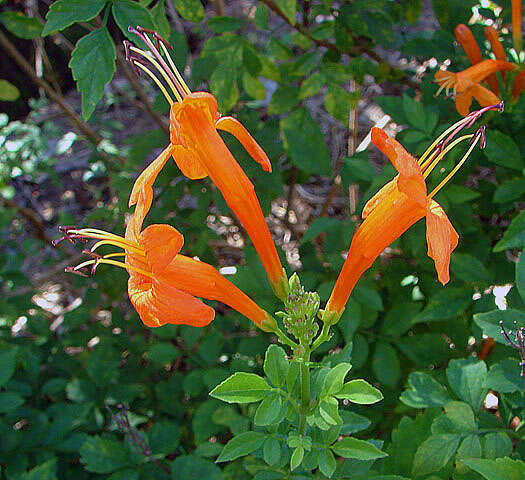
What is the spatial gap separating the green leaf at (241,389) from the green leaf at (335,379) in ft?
0.45

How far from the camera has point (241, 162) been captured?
2270 mm

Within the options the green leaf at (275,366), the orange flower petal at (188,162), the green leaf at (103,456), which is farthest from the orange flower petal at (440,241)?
Answer: the green leaf at (103,456)

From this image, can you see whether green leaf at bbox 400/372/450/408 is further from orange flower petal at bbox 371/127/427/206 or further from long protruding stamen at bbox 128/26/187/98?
long protruding stamen at bbox 128/26/187/98

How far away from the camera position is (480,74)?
78.5 inches

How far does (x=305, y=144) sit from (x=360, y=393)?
1.40 metres

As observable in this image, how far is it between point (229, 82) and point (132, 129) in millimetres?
3531

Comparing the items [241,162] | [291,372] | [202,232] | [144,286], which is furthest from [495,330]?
[202,232]

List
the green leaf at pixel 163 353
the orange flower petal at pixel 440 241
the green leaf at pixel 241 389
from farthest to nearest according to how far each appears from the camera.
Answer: the green leaf at pixel 163 353
the green leaf at pixel 241 389
the orange flower petal at pixel 440 241

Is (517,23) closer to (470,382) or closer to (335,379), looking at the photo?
(470,382)

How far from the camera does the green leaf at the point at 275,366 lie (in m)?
1.31

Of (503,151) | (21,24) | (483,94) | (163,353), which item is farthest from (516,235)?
(21,24)

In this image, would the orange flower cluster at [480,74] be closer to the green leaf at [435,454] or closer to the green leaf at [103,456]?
the green leaf at [435,454]

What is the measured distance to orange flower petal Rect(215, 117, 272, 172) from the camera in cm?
132

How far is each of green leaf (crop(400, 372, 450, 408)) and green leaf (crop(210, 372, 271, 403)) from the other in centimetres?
60
